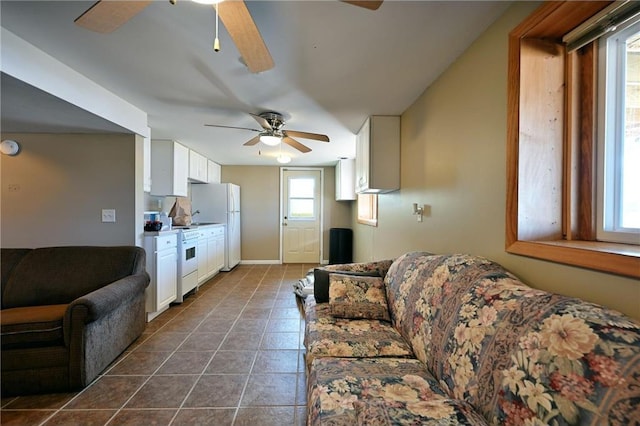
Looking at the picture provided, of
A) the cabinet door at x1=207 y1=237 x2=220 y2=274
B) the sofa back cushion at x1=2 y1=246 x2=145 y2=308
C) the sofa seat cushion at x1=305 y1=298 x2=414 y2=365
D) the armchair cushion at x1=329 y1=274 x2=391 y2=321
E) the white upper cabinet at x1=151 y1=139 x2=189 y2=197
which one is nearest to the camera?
the sofa seat cushion at x1=305 y1=298 x2=414 y2=365

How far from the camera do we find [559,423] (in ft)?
2.39

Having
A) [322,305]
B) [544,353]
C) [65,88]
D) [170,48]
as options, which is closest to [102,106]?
[65,88]

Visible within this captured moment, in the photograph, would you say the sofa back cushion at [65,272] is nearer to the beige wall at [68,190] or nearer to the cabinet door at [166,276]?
the beige wall at [68,190]

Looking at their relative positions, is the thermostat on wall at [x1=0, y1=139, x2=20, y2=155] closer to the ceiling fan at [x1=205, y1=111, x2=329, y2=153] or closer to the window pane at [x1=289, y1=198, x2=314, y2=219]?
the ceiling fan at [x1=205, y1=111, x2=329, y2=153]

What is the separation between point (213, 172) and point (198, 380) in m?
4.28

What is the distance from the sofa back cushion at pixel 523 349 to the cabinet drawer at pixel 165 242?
2771mm

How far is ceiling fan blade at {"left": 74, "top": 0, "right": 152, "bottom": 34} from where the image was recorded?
109cm

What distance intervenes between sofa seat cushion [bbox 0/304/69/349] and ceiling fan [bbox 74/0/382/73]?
5.88ft

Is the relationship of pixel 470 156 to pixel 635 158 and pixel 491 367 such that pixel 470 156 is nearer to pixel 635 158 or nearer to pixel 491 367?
pixel 635 158

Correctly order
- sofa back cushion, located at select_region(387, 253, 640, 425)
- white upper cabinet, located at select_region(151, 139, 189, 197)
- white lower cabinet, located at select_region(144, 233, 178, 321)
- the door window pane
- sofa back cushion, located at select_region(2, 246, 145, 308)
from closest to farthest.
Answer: sofa back cushion, located at select_region(387, 253, 640, 425)
sofa back cushion, located at select_region(2, 246, 145, 308)
white lower cabinet, located at select_region(144, 233, 178, 321)
white upper cabinet, located at select_region(151, 139, 189, 197)
the door window pane

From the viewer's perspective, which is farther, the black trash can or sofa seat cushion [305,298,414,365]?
the black trash can

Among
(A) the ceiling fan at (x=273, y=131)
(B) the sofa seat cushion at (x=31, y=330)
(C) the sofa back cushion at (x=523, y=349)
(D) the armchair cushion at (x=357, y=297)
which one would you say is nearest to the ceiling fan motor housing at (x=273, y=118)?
(A) the ceiling fan at (x=273, y=131)

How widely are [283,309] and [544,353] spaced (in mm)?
2857

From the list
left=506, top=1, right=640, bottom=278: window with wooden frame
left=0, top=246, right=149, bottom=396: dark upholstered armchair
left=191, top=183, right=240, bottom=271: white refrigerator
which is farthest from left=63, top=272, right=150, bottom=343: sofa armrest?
left=191, top=183, right=240, bottom=271: white refrigerator
